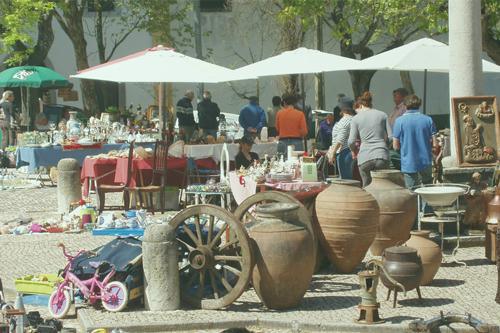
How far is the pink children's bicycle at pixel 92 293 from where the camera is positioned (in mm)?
10711

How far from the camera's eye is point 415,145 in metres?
14.1

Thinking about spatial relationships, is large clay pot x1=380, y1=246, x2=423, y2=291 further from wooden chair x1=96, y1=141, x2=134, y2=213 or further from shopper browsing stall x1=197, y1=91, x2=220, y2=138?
shopper browsing stall x1=197, y1=91, x2=220, y2=138

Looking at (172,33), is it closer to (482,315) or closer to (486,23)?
(486,23)

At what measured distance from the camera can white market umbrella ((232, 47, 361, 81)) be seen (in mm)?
21656

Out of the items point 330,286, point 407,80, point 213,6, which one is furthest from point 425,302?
point 213,6

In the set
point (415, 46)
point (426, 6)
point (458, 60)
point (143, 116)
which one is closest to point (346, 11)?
point (426, 6)

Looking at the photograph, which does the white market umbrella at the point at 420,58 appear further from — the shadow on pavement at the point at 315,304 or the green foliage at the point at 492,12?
the shadow on pavement at the point at 315,304

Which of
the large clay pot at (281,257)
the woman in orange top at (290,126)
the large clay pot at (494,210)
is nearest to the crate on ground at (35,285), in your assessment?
the large clay pot at (281,257)

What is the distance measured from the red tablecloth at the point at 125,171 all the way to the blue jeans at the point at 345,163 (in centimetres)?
331

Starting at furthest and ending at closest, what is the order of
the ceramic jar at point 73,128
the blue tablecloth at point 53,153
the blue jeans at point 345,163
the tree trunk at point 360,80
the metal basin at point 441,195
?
the tree trunk at point 360,80 → the ceramic jar at point 73,128 → the blue tablecloth at point 53,153 → the blue jeans at point 345,163 → the metal basin at point 441,195

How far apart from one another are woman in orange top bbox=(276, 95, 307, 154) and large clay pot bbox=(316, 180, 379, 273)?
711 centimetres

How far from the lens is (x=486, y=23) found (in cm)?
2712

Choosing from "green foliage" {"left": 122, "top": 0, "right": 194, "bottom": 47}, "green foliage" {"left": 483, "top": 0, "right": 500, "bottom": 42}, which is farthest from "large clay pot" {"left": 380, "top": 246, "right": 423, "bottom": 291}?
"green foliage" {"left": 122, "top": 0, "right": 194, "bottom": 47}

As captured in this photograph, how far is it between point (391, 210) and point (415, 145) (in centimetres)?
180
